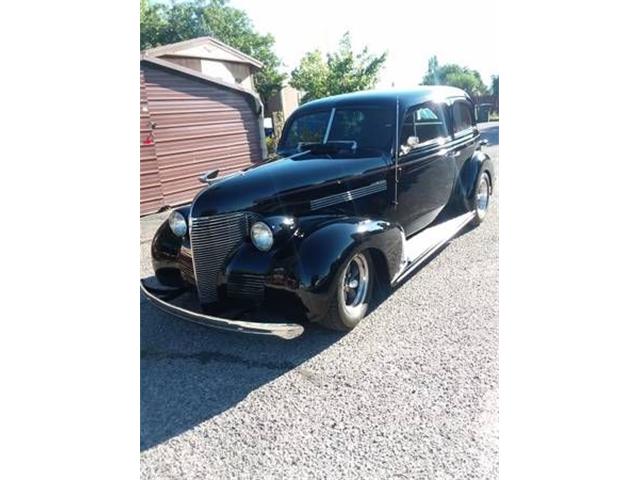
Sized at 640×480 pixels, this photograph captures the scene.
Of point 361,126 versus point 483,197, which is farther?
point 483,197

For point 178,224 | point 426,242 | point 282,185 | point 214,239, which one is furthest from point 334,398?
point 426,242

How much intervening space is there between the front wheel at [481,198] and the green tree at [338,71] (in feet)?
6.82

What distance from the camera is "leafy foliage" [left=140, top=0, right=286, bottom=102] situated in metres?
2.15

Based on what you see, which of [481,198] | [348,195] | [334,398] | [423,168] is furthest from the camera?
[481,198]

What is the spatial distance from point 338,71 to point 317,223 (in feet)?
3.95

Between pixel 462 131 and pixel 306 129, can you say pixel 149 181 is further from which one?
pixel 462 131

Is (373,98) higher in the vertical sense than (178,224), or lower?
higher

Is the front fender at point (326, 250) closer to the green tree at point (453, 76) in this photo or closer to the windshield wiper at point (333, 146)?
the windshield wiper at point (333, 146)

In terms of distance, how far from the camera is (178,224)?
279 centimetres

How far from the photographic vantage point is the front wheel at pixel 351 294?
7.94ft

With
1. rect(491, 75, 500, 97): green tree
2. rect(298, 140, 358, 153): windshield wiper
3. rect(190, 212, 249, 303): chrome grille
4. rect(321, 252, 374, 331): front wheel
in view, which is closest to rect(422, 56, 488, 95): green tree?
rect(491, 75, 500, 97): green tree

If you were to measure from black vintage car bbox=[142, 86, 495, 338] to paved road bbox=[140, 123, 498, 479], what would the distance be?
26cm
